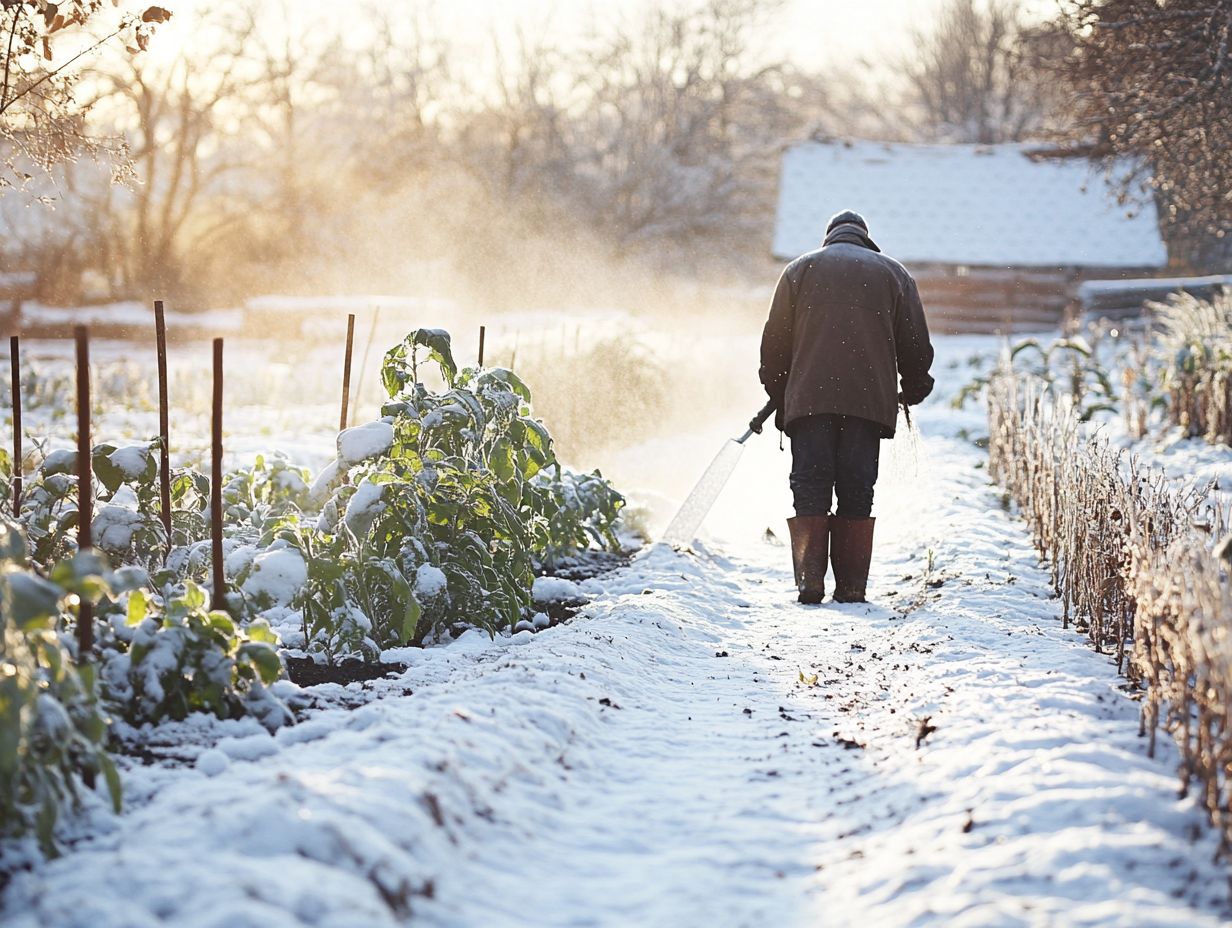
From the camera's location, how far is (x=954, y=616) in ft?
16.0

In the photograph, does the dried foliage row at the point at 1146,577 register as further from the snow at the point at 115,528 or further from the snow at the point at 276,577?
the snow at the point at 115,528

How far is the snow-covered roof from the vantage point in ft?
75.2

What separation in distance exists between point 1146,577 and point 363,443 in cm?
251

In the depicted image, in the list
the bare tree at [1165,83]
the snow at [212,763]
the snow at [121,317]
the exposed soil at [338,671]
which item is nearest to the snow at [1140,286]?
the bare tree at [1165,83]

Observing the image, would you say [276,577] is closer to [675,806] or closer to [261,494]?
[675,806]

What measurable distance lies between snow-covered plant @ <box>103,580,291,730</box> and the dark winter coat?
323 cm

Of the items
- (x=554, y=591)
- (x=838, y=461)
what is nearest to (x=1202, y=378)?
(x=838, y=461)

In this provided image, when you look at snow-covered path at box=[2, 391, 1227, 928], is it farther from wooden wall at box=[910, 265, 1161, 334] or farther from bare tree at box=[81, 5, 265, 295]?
bare tree at box=[81, 5, 265, 295]

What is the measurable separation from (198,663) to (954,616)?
10.2 feet

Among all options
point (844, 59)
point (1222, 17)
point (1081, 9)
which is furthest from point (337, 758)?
point (844, 59)

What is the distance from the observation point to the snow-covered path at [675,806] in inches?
90.7

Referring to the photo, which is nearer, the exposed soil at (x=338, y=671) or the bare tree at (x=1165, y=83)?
the exposed soil at (x=338, y=671)

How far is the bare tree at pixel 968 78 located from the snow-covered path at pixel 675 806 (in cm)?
3935

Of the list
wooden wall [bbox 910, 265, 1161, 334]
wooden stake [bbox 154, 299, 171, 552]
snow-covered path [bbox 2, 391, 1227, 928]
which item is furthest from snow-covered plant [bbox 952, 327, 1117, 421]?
wooden stake [bbox 154, 299, 171, 552]
